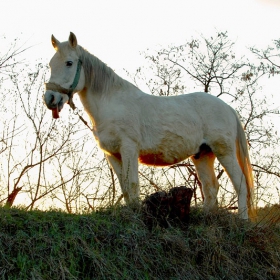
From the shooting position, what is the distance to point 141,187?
6.63m

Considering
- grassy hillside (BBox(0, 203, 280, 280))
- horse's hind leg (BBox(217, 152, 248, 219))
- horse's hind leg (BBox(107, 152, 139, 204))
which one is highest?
horse's hind leg (BBox(217, 152, 248, 219))

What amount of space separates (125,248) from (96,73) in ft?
7.86

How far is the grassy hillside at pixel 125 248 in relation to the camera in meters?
4.90

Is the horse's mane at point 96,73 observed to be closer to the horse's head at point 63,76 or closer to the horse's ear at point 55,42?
the horse's head at point 63,76

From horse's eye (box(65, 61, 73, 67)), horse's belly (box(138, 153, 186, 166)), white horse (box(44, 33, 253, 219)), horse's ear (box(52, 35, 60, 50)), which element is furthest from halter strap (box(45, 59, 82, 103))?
horse's belly (box(138, 153, 186, 166))

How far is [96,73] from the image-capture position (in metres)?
6.68

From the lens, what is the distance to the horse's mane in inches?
261

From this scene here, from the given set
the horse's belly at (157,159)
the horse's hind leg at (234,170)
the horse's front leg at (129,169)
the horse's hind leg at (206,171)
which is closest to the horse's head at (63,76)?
the horse's front leg at (129,169)

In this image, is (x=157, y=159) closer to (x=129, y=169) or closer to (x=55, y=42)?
(x=129, y=169)

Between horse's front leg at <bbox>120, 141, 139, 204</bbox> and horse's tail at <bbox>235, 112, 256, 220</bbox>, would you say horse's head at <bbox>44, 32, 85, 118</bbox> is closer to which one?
horse's front leg at <bbox>120, 141, 139, 204</bbox>

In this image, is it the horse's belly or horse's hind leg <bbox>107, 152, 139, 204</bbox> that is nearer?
horse's hind leg <bbox>107, 152, 139, 204</bbox>

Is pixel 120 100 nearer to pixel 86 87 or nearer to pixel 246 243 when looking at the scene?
pixel 86 87

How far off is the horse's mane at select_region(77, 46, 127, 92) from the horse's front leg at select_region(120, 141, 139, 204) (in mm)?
837

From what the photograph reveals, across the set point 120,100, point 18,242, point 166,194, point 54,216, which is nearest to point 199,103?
point 120,100
